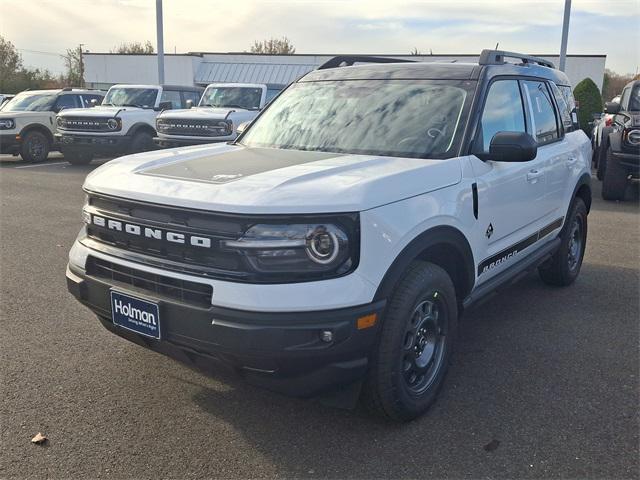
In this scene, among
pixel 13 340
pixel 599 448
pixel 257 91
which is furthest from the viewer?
pixel 257 91

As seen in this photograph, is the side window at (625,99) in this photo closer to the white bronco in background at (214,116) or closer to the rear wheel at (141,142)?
the white bronco in background at (214,116)

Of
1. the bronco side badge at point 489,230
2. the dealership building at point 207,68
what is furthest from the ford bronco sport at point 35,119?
the dealership building at point 207,68

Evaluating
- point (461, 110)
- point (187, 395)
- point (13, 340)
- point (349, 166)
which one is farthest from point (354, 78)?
point (13, 340)


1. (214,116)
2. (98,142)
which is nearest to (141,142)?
(98,142)

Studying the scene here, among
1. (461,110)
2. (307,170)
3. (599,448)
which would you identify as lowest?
(599,448)

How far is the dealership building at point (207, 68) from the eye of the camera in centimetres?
3275

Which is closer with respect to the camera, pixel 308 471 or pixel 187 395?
pixel 308 471

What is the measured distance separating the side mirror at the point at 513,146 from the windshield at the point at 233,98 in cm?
1026

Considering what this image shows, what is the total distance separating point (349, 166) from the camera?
3189 millimetres

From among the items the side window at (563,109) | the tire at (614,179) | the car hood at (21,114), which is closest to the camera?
the side window at (563,109)

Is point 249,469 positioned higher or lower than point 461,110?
lower

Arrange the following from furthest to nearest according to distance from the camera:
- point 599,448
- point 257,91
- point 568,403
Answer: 1. point 257,91
2. point 568,403
3. point 599,448

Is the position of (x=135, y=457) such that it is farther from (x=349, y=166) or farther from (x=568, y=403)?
(x=568, y=403)

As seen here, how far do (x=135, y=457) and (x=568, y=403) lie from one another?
A: 2350mm
